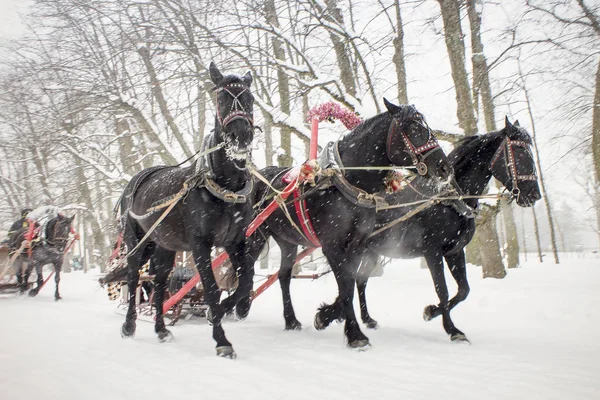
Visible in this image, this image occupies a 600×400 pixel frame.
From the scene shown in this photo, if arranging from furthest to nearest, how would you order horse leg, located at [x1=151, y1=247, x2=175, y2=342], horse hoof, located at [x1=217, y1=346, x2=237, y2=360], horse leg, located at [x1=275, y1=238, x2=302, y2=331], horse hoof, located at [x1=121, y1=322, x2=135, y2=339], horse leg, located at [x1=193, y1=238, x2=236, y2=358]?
horse leg, located at [x1=275, y1=238, x2=302, y2=331] → horse leg, located at [x1=151, y1=247, x2=175, y2=342] → horse hoof, located at [x1=121, y1=322, x2=135, y2=339] → horse leg, located at [x1=193, y1=238, x2=236, y2=358] → horse hoof, located at [x1=217, y1=346, x2=237, y2=360]

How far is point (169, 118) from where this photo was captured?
12594mm

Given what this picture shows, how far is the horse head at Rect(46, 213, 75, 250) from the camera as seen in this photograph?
37.8ft

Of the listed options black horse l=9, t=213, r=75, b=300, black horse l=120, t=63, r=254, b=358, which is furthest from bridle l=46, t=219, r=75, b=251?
black horse l=120, t=63, r=254, b=358

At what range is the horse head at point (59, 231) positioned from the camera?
1153 cm

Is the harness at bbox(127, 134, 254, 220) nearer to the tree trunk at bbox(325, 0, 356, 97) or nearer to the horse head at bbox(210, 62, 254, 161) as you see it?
the horse head at bbox(210, 62, 254, 161)

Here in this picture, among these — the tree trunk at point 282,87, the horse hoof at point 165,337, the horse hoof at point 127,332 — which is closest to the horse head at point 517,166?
the horse hoof at point 165,337

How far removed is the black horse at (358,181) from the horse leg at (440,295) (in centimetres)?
97

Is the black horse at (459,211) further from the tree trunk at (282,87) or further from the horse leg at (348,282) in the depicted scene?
the tree trunk at (282,87)

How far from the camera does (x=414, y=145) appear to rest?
4.28m

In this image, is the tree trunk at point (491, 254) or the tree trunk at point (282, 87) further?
the tree trunk at point (491, 254)

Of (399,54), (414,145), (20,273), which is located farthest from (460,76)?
(20,273)

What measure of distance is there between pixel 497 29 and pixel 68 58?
11348 millimetres

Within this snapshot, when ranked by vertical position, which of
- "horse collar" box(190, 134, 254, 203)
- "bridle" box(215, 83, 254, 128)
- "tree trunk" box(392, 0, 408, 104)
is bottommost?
"horse collar" box(190, 134, 254, 203)

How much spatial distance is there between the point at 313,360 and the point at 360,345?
1.93ft
